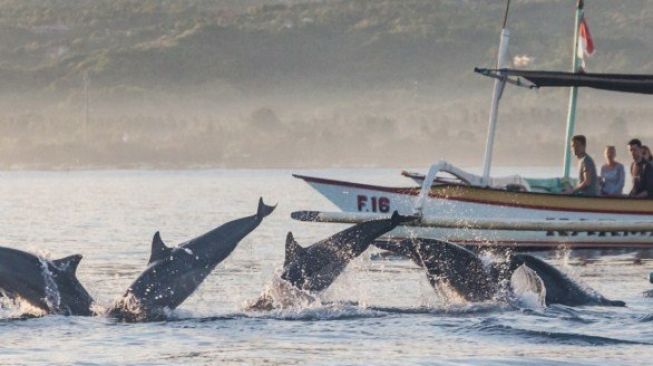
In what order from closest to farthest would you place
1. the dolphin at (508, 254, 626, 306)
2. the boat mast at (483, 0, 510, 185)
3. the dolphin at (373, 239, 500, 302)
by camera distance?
the dolphin at (373, 239, 500, 302) → the dolphin at (508, 254, 626, 306) → the boat mast at (483, 0, 510, 185)

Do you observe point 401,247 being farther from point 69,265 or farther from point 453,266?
point 69,265

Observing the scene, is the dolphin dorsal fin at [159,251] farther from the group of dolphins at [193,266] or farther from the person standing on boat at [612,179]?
the person standing on boat at [612,179]

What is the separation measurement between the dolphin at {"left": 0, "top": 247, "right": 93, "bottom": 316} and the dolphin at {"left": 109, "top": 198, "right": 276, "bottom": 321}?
0.69m

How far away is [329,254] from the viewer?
24156 millimetres

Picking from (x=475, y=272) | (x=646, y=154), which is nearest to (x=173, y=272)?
(x=475, y=272)

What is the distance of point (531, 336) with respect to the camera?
2300 cm

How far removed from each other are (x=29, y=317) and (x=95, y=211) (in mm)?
59754

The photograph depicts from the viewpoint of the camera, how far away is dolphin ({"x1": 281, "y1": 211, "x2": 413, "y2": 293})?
2414 centimetres

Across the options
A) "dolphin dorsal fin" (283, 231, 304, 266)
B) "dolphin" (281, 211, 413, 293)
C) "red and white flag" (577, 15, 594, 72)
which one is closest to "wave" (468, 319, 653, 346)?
"dolphin" (281, 211, 413, 293)

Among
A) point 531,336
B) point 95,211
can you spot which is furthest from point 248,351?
point 95,211

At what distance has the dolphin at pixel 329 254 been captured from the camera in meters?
24.1

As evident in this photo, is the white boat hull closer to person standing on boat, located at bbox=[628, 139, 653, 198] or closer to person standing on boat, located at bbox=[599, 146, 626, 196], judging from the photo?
person standing on boat, located at bbox=[628, 139, 653, 198]

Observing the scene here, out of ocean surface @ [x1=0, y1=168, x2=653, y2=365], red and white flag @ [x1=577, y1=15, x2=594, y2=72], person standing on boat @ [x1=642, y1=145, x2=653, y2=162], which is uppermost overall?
red and white flag @ [x1=577, y1=15, x2=594, y2=72]

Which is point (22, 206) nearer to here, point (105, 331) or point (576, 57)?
point (576, 57)
